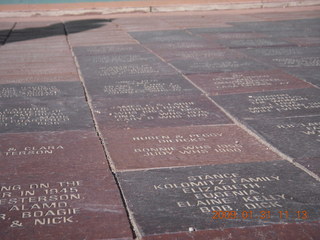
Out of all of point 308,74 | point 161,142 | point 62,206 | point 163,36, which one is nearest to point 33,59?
point 163,36

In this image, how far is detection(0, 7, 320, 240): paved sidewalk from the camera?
309 cm

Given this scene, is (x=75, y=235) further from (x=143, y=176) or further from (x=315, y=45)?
(x=315, y=45)

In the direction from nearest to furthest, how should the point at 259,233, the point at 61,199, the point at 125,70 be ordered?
the point at 259,233, the point at 61,199, the point at 125,70

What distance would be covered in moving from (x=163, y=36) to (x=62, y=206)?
845cm

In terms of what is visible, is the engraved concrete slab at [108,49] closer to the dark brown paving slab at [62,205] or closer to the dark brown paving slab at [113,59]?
the dark brown paving slab at [113,59]

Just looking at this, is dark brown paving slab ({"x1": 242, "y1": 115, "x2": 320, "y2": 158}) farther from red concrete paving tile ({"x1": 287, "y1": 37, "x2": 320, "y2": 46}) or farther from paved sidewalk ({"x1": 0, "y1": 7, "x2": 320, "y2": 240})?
red concrete paving tile ({"x1": 287, "y1": 37, "x2": 320, "y2": 46})

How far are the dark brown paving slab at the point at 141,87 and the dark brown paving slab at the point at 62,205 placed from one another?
8.24 ft

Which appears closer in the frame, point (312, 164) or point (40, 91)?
point (312, 164)

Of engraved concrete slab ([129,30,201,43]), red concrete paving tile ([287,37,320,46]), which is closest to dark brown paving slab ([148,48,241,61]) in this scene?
engraved concrete slab ([129,30,201,43])

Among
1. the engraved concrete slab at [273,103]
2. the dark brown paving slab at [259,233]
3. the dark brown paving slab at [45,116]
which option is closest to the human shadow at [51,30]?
the dark brown paving slab at [45,116]

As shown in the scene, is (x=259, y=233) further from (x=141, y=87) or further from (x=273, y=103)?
(x=141, y=87)

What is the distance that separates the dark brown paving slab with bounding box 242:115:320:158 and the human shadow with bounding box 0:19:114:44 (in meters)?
7.51

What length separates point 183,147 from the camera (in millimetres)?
4406

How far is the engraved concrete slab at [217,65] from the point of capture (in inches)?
301
